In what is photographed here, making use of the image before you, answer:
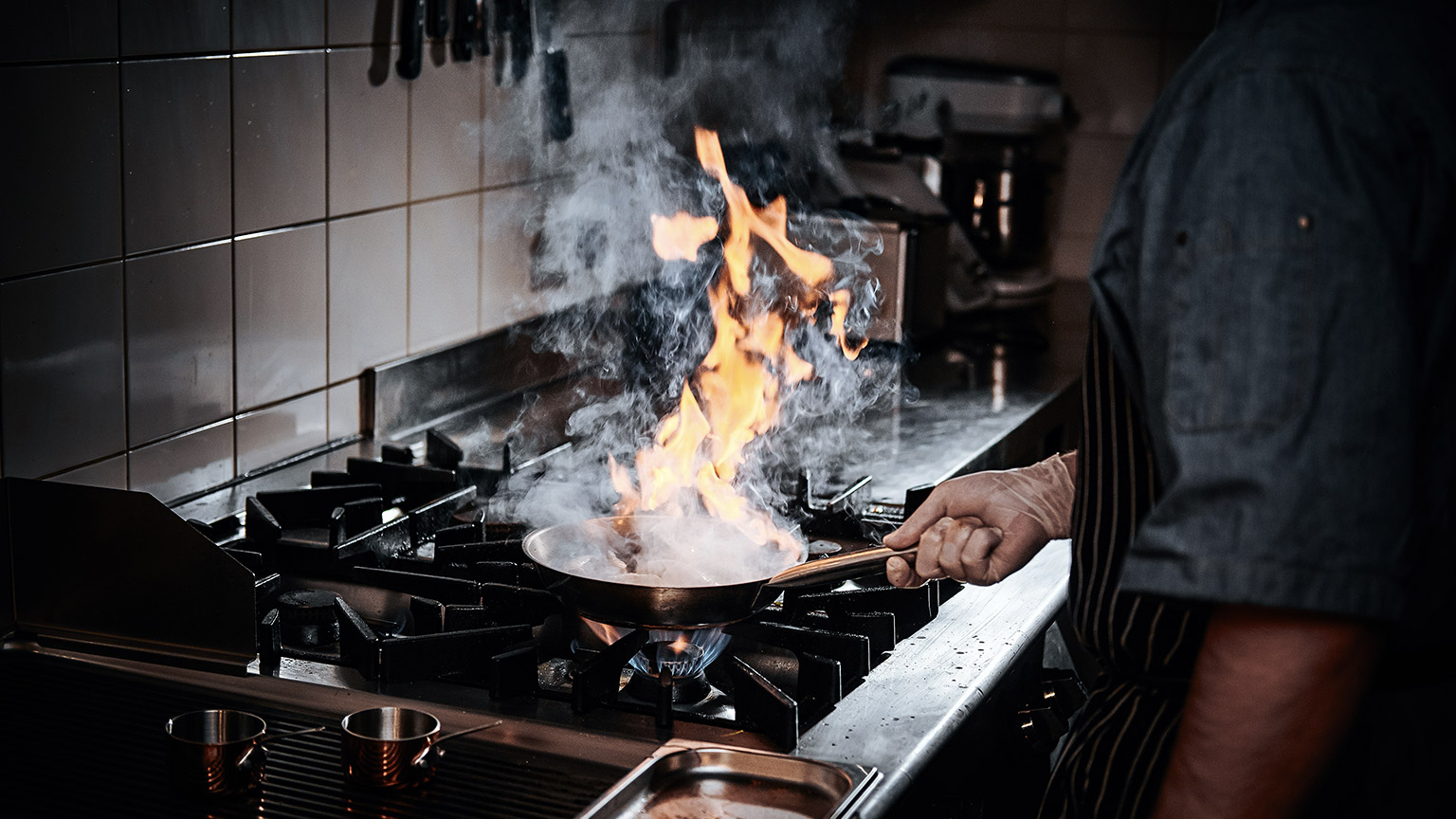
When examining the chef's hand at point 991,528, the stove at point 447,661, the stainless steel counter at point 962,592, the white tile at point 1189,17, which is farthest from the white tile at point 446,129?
the white tile at point 1189,17

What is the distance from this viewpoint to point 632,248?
2.54 meters

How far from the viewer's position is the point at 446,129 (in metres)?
2.13

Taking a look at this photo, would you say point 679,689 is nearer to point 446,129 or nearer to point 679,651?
point 679,651

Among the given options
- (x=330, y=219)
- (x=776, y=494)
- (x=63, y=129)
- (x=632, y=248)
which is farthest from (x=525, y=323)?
(x=63, y=129)

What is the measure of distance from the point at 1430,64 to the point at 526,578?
98 cm

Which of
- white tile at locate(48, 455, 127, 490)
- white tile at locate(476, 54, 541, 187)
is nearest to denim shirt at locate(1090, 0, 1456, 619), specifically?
white tile at locate(48, 455, 127, 490)

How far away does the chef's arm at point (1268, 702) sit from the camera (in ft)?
2.24

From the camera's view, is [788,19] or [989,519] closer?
[989,519]

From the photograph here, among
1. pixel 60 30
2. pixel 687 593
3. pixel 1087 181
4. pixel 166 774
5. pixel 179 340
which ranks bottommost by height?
pixel 166 774

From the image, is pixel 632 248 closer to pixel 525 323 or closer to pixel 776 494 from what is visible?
pixel 525 323

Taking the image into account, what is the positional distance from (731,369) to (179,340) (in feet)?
2.30

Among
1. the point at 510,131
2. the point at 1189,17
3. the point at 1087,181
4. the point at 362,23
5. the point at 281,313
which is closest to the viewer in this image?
the point at 281,313

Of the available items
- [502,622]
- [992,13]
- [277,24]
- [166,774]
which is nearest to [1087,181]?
[992,13]

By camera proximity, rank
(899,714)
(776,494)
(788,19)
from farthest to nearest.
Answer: (788,19)
(776,494)
(899,714)
